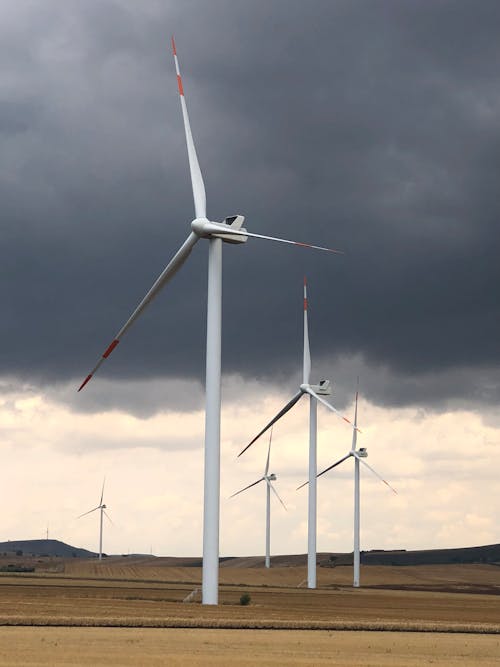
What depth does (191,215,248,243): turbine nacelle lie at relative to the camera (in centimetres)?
7231

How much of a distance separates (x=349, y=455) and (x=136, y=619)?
104742mm

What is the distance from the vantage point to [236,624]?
52.3m

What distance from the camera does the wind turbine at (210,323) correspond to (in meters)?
67.2

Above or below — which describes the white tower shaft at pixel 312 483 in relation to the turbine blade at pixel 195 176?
below

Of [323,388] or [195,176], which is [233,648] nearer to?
[195,176]

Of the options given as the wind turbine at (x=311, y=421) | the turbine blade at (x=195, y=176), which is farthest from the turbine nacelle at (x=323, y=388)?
the turbine blade at (x=195, y=176)

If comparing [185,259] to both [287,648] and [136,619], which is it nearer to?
[136,619]

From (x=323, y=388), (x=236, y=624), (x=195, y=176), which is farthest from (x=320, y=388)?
(x=236, y=624)

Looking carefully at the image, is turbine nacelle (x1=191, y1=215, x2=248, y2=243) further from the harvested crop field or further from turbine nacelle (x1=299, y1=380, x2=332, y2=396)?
turbine nacelle (x1=299, y1=380, x2=332, y2=396)

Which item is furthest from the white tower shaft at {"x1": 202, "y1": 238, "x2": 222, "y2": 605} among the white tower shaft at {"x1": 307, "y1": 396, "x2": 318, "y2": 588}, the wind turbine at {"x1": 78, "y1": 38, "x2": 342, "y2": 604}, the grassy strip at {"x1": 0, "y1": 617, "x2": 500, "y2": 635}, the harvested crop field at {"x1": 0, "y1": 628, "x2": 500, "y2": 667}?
the white tower shaft at {"x1": 307, "y1": 396, "x2": 318, "y2": 588}

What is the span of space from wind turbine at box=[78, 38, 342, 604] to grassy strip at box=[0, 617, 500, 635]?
40.3 ft

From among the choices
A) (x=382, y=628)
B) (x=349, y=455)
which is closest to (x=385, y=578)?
A: (x=349, y=455)

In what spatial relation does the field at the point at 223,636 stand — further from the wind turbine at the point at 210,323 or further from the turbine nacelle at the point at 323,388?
the turbine nacelle at the point at 323,388

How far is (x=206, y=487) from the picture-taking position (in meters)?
67.3
